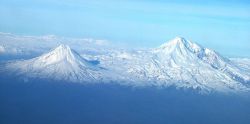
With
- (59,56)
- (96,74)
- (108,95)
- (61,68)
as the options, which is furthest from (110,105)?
(59,56)

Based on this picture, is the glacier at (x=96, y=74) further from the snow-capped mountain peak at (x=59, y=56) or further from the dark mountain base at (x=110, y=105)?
the dark mountain base at (x=110, y=105)

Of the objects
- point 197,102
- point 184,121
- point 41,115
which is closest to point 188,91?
point 197,102

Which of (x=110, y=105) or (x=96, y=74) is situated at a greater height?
(x=96, y=74)

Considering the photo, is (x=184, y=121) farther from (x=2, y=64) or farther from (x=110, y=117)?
(x=2, y=64)

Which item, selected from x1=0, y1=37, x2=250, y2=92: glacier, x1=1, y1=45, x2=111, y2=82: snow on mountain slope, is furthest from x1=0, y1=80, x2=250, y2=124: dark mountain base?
x1=1, y1=45, x2=111, y2=82: snow on mountain slope

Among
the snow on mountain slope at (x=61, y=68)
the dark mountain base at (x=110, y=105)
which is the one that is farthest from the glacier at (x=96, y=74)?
the dark mountain base at (x=110, y=105)

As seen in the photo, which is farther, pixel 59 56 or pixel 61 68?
pixel 59 56

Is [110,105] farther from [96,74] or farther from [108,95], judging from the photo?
[96,74]
